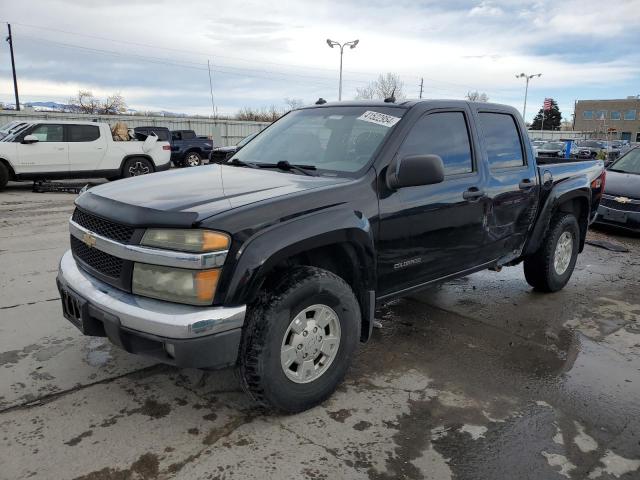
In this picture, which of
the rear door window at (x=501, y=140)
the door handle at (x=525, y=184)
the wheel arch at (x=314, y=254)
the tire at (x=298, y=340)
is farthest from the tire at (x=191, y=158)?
the tire at (x=298, y=340)

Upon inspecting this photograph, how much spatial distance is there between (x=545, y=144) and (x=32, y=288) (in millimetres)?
32533

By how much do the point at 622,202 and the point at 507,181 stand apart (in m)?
5.46

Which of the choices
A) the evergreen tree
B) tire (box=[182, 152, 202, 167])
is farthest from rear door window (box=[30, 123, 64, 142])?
the evergreen tree

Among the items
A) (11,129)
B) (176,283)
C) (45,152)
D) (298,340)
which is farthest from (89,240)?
(11,129)

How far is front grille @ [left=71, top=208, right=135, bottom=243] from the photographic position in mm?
2646

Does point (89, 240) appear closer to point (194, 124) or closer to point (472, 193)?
point (472, 193)

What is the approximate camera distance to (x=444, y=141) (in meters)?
3.76

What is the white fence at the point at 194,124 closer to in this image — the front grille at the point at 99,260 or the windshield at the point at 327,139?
the windshield at the point at 327,139

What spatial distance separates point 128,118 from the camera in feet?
91.2

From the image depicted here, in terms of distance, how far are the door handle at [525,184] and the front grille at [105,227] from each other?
3.18m

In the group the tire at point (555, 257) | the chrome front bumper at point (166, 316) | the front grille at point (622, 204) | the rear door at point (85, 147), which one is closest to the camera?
the chrome front bumper at point (166, 316)

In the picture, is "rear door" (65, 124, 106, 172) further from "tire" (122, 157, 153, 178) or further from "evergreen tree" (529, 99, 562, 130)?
"evergreen tree" (529, 99, 562, 130)

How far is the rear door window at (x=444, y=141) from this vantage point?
3.52 metres

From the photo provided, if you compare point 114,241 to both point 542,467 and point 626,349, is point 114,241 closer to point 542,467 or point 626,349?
point 542,467
